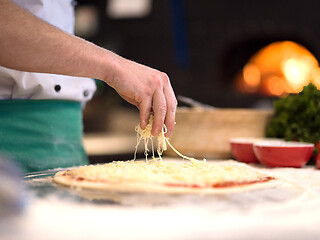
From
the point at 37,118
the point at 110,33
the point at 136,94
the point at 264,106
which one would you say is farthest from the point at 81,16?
the point at 136,94

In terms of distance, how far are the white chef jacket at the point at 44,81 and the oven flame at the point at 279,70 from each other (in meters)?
2.94

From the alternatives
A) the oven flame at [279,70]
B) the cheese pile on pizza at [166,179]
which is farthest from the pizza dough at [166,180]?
the oven flame at [279,70]

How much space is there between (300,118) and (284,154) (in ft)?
0.84

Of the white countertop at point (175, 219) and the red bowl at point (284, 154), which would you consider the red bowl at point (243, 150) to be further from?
the white countertop at point (175, 219)

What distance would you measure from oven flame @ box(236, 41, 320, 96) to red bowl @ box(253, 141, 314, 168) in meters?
2.74

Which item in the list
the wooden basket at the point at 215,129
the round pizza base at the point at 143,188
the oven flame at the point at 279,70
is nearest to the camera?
the round pizza base at the point at 143,188

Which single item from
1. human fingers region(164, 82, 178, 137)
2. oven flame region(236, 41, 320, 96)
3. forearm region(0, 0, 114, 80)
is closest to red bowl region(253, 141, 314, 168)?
human fingers region(164, 82, 178, 137)

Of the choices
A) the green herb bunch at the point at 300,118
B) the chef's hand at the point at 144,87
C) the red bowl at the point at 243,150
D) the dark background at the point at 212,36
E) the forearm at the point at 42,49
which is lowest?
the red bowl at the point at 243,150

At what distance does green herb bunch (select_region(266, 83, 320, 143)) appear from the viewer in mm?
1395

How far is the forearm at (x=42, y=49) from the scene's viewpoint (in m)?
0.89

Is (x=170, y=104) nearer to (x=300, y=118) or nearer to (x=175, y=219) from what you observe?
(x=175, y=219)

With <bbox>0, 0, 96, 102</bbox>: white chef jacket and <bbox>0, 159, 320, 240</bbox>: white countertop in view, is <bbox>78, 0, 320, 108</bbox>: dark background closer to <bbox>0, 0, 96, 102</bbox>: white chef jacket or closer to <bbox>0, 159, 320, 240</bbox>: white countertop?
<bbox>0, 0, 96, 102</bbox>: white chef jacket

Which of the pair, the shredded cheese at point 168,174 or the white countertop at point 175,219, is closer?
the white countertop at point 175,219

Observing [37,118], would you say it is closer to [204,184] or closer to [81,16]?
[204,184]
